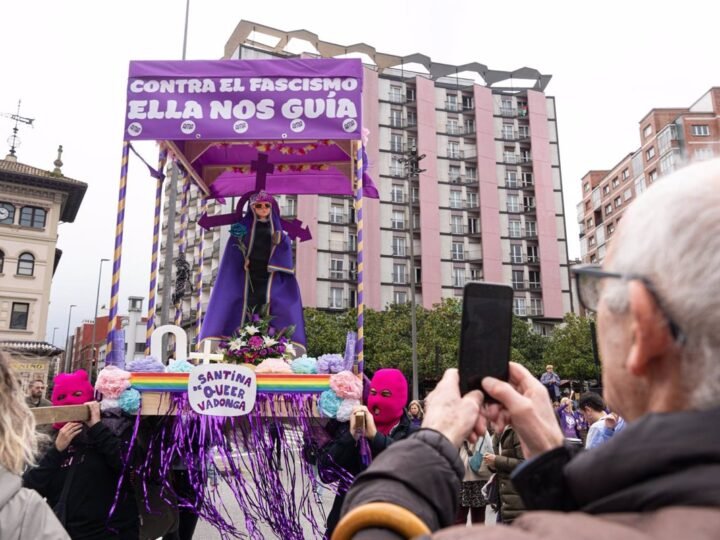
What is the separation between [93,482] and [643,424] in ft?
12.0

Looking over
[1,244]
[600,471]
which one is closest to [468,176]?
[1,244]

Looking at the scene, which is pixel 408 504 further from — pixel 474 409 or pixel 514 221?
pixel 514 221

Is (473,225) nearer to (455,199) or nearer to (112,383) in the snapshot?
(455,199)

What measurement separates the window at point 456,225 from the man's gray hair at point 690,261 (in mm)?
46164

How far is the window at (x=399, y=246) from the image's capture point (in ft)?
148

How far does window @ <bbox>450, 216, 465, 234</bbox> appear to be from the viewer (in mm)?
46531

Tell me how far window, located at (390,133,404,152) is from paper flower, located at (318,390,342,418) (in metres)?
44.0

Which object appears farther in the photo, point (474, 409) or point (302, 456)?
point (302, 456)

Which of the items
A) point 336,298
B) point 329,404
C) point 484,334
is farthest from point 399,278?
point 484,334

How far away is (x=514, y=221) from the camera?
1873 inches

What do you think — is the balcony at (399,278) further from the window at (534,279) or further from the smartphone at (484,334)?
the smartphone at (484,334)

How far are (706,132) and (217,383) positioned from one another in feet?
173

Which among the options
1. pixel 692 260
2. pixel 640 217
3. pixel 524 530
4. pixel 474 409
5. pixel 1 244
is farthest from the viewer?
pixel 1 244

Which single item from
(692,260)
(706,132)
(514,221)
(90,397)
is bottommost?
(90,397)
